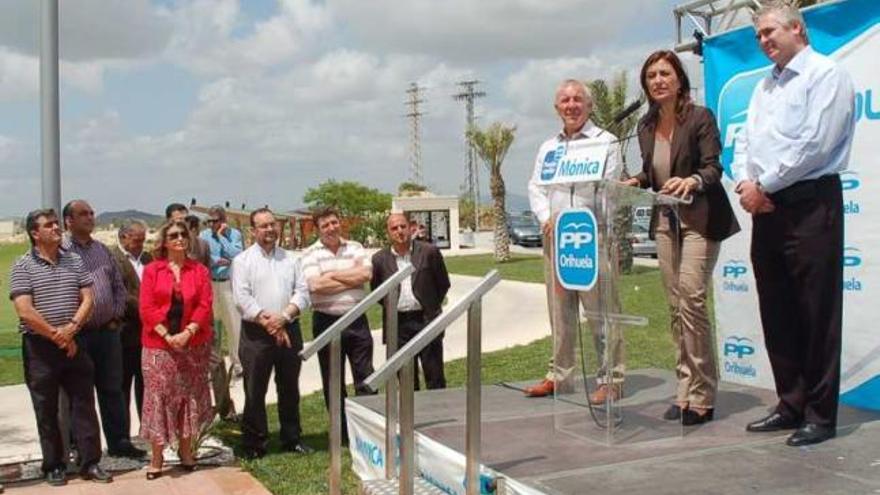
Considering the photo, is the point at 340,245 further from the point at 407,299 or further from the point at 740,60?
the point at 740,60

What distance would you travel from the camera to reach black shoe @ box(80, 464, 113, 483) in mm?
5930

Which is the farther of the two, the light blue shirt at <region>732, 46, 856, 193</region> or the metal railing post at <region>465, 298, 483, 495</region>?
the light blue shirt at <region>732, 46, 856, 193</region>

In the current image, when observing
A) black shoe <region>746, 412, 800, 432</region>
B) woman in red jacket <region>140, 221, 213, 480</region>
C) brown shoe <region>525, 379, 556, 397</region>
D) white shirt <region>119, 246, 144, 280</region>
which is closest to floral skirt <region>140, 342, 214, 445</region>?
woman in red jacket <region>140, 221, 213, 480</region>

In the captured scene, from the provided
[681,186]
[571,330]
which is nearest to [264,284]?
[571,330]

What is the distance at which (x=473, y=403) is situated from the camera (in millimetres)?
3555

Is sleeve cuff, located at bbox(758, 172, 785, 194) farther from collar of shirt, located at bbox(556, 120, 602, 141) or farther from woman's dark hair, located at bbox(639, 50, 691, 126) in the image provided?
collar of shirt, located at bbox(556, 120, 602, 141)

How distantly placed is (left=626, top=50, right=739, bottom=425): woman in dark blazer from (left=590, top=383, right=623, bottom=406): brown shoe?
334 mm

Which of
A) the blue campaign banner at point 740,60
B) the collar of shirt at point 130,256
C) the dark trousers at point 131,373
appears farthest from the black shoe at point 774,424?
the collar of shirt at point 130,256

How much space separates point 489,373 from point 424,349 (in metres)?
3.59

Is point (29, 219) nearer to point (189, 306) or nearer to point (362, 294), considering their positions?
point (189, 306)

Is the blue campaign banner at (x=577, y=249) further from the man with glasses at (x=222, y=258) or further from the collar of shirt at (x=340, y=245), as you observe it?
the man with glasses at (x=222, y=258)

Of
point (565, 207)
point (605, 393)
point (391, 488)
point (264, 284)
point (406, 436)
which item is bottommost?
point (391, 488)

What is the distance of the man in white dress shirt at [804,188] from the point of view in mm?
3658

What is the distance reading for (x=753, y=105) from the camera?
4008 mm
